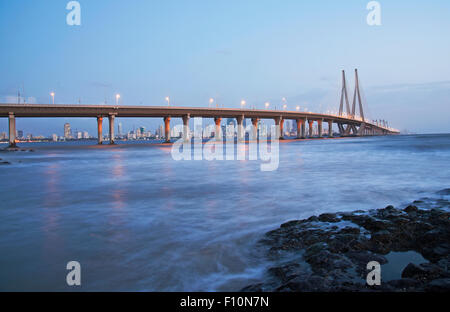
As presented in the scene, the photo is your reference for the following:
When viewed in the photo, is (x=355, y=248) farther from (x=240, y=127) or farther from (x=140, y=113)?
(x=240, y=127)

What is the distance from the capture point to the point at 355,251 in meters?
6.00

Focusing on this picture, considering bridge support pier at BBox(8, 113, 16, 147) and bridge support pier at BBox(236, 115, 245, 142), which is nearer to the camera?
bridge support pier at BBox(8, 113, 16, 147)

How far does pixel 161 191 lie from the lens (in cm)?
1494

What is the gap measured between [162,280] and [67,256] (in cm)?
242

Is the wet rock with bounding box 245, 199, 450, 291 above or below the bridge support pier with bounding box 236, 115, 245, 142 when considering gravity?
below

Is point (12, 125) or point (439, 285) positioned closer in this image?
point (439, 285)

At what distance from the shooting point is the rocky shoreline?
459 cm

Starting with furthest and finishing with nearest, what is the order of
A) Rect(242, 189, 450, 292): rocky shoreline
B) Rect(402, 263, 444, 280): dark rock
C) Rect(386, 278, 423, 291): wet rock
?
1. Rect(402, 263, 444, 280): dark rock
2. Rect(242, 189, 450, 292): rocky shoreline
3. Rect(386, 278, 423, 291): wet rock

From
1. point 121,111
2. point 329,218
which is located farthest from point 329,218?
point 121,111
